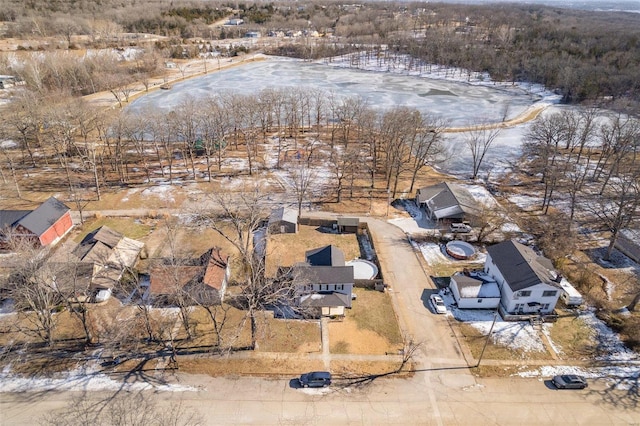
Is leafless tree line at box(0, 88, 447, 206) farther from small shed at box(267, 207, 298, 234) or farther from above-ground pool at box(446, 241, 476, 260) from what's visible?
above-ground pool at box(446, 241, 476, 260)

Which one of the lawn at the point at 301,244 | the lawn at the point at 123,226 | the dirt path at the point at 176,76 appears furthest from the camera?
the dirt path at the point at 176,76

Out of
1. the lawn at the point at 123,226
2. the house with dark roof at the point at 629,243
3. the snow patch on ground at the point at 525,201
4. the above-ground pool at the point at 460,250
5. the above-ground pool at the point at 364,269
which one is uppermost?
the snow patch on ground at the point at 525,201

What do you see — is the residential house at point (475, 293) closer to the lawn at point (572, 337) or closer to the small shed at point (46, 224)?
the lawn at point (572, 337)

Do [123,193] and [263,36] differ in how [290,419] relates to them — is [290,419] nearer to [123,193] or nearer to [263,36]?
[123,193]

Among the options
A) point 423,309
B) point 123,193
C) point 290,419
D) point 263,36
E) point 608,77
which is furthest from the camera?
point 263,36

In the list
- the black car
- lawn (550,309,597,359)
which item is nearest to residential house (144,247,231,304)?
the black car

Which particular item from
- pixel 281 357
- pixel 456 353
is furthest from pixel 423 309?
pixel 281 357

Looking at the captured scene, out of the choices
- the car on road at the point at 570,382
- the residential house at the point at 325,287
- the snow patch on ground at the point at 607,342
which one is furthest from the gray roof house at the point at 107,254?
the snow patch on ground at the point at 607,342
